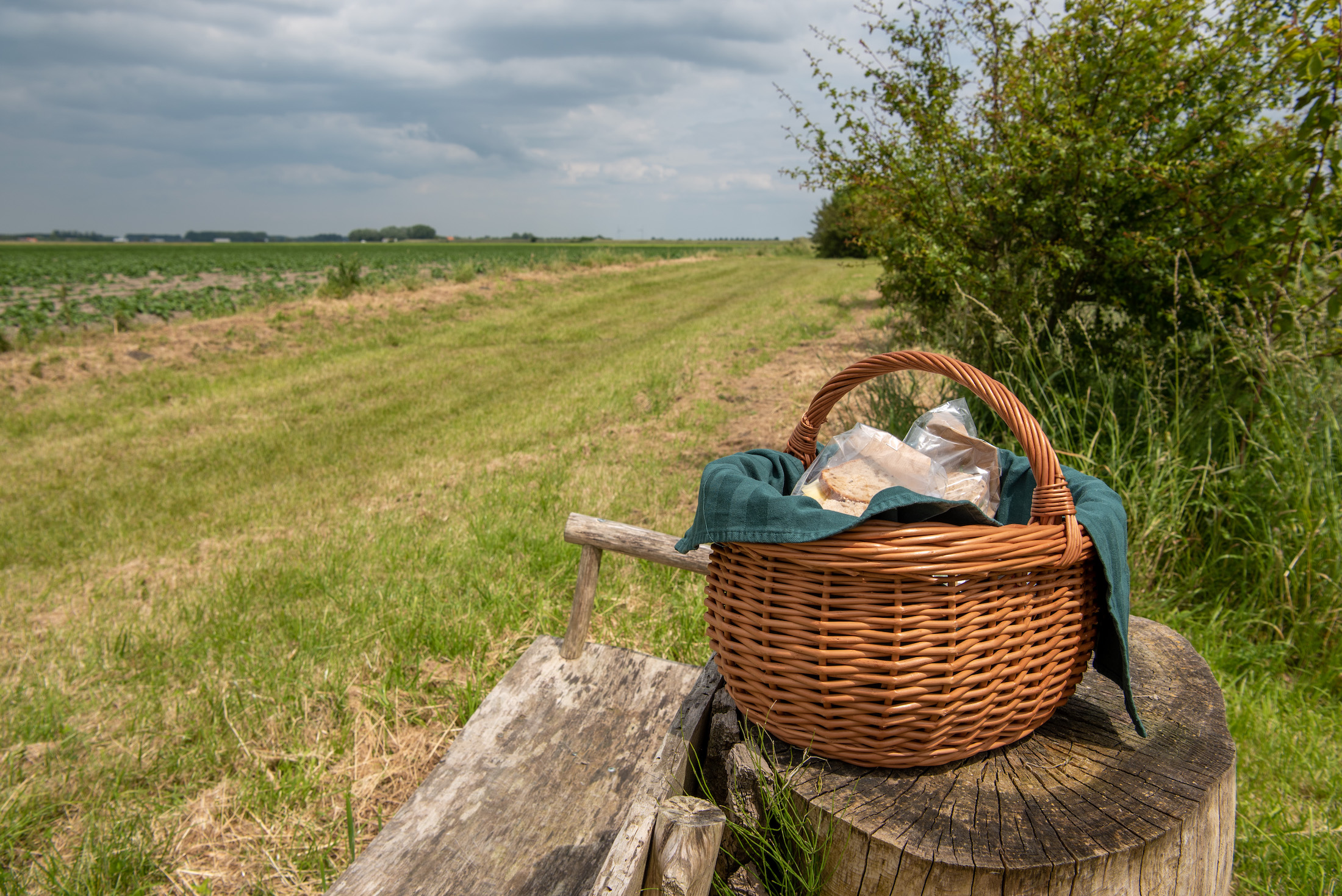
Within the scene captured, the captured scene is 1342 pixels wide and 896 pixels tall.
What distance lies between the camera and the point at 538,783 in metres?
2.28

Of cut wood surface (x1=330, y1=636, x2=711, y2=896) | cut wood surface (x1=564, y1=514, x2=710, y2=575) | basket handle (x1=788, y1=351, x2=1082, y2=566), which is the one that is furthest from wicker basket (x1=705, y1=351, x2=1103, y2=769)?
cut wood surface (x1=564, y1=514, x2=710, y2=575)

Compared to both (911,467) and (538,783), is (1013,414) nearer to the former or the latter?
(911,467)

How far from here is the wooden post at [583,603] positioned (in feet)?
8.72

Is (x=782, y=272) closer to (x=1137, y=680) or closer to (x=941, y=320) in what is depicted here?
(x=941, y=320)

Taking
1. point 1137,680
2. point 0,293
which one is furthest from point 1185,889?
point 0,293

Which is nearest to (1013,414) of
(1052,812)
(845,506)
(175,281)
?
(845,506)

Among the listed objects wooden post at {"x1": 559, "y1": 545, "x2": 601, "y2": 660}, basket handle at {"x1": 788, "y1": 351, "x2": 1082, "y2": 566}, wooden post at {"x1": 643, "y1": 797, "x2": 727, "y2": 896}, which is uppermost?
basket handle at {"x1": 788, "y1": 351, "x2": 1082, "y2": 566}

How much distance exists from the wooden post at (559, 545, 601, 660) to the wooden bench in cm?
10

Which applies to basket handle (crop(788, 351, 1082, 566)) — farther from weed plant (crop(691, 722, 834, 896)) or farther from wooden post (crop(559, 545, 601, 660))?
wooden post (crop(559, 545, 601, 660))

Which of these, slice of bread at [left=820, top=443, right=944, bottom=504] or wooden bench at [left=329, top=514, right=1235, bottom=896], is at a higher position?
slice of bread at [left=820, top=443, right=944, bottom=504]

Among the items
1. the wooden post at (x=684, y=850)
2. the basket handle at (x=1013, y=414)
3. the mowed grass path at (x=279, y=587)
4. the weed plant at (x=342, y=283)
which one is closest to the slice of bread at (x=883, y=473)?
the basket handle at (x=1013, y=414)

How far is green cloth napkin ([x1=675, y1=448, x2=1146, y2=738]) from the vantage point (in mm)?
1174

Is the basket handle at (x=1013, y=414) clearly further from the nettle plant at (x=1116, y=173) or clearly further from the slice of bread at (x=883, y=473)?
the nettle plant at (x=1116, y=173)

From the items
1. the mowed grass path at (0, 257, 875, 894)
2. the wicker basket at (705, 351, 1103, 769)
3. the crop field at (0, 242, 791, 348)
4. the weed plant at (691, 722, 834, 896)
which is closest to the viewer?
the wicker basket at (705, 351, 1103, 769)
